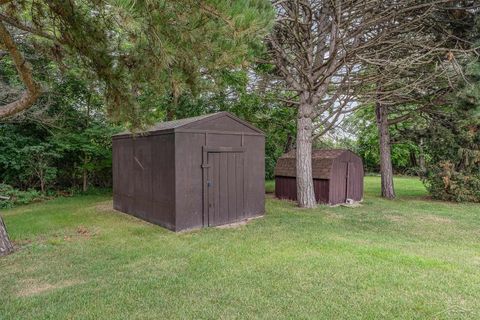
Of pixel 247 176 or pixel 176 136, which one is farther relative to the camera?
pixel 247 176

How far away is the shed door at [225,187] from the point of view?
612 centimetres

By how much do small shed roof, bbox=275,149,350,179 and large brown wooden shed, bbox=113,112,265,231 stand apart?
238 centimetres

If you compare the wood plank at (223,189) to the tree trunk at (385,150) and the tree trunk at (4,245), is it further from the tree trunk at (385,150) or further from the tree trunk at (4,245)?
the tree trunk at (385,150)

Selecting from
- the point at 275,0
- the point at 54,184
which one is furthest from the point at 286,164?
the point at 54,184

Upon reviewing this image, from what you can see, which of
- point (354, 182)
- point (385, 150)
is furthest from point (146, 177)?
point (385, 150)

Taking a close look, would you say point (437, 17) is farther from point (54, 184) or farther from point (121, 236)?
point (54, 184)

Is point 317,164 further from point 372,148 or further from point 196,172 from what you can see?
point 372,148

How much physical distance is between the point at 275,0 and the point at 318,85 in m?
2.49

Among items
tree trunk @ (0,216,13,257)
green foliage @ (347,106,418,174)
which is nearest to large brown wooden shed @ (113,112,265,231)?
tree trunk @ (0,216,13,257)

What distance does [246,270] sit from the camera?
3.63 meters

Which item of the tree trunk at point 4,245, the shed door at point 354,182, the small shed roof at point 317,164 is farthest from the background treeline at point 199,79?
the tree trunk at point 4,245

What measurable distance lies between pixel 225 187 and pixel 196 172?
778mm

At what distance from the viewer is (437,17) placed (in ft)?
24.6

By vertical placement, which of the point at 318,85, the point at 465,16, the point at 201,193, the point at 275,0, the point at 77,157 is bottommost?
the point at 201,193
